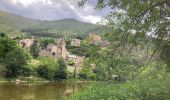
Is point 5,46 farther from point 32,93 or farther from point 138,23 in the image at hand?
point 138,23

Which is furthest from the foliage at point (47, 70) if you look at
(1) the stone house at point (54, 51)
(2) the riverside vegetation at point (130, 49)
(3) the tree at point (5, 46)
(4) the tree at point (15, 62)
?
(2) the riverside vegetation at point (130, 49)

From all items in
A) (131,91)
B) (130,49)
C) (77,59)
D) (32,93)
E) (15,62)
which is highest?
(130,49)

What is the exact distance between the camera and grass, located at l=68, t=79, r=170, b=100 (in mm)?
15287

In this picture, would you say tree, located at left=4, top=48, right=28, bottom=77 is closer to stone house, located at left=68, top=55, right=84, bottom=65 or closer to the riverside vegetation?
stone house, located at left=68, top=55, right=84, bottom=65

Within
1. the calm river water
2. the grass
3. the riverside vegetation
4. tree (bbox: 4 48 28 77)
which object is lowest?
the calm river water

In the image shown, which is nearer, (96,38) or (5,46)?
(96,38)

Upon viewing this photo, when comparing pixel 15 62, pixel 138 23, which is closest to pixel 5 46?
pixel 15 62

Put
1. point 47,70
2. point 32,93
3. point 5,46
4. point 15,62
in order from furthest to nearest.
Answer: point 5,46 < point 47,70 < point 15,62 < point 32,93

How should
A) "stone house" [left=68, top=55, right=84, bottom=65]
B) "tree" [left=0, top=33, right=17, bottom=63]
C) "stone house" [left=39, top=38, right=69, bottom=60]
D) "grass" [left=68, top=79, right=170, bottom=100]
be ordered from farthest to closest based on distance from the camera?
"stone house" [left=39, top=38, right=69, bottom=60], "tree" [left=0, top=33, right=17, bottom=63], "grass" [left=68, top=79, right=170, bottom=100], "stone house" [left=68, top=55, right=84, bottom=65]

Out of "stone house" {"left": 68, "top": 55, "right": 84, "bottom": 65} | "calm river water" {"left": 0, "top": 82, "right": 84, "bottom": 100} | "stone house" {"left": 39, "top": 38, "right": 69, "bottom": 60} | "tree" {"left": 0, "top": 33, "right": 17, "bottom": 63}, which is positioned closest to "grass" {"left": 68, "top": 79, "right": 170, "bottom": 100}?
"stone house" {"left": 68, "top": 55, "right": 84, "bottom": 65}

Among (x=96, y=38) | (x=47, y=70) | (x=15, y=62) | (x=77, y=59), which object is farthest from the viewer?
(x=47, y=70)

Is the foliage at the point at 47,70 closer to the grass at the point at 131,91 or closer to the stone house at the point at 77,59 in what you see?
the stone house at the point at 77,59

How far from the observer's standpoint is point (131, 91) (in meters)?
16.6

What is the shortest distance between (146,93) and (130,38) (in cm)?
349
